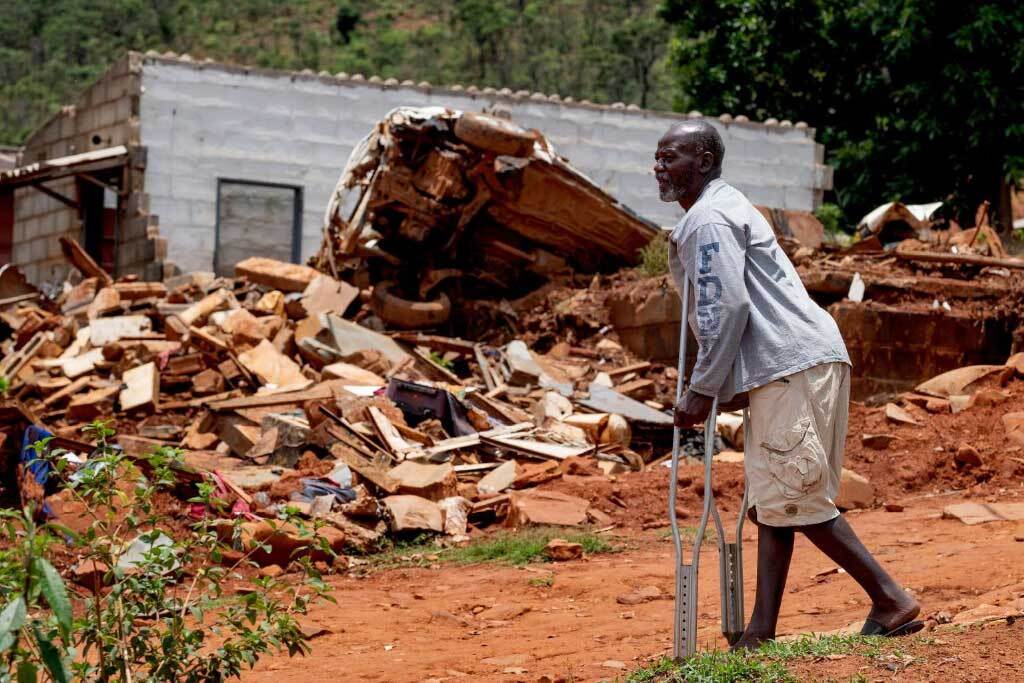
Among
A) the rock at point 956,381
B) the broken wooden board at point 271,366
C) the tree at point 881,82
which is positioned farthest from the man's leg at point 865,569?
the tree at point 881,82

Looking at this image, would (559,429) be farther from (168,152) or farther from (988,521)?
(168,152)

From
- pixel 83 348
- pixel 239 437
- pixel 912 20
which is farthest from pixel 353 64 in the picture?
pixel 239 437

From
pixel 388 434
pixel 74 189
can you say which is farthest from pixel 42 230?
pixel 388 434

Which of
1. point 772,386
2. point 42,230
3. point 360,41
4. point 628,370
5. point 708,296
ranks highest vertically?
point 360,41

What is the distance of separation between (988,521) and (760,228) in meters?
4.61

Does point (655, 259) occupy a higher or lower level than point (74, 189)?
higher

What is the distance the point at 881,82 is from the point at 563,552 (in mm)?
19251

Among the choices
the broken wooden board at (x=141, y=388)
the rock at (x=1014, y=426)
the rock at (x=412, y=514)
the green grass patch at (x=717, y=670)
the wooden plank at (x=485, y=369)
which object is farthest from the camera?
the wooden plank at (x=485, y=369)

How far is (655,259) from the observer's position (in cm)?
1451

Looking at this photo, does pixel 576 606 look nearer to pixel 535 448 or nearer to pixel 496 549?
pixel 496 549

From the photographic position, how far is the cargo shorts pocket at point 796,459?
3.97 m

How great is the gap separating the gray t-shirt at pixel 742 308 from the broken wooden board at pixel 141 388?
8.98m

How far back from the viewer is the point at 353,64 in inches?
1930

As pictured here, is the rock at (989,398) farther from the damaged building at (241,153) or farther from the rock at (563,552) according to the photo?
the damaged building at (241,153)
